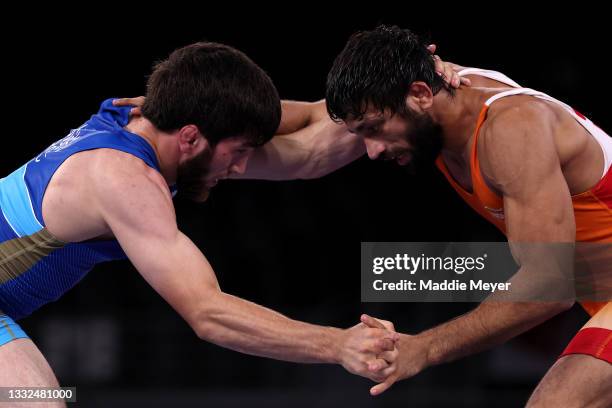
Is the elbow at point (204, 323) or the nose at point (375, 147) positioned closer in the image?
the elbow at point (204, 323)

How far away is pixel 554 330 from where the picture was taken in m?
6.03

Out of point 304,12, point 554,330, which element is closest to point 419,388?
point 554,330

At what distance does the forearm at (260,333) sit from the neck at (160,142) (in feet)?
1.61

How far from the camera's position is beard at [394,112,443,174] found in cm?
309

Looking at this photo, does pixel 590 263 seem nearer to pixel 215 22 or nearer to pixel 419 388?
pixel 419 388

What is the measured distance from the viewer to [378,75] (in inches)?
119

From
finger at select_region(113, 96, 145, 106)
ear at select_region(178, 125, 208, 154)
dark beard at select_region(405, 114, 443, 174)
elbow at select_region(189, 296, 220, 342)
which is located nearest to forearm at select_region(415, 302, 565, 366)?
dark beard at select_region(405, 114, 443, 174)

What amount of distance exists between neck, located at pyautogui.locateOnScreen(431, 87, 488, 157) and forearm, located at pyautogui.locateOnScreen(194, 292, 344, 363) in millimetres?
806

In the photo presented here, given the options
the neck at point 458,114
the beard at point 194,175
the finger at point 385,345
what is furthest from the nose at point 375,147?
the finger at point 385,345

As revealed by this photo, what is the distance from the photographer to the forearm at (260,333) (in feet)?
9.08

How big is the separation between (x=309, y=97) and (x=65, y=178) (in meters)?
3.97

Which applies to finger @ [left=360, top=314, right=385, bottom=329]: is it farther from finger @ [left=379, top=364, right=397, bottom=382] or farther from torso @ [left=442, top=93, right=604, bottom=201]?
torso @ [left=442, top=93, right=604, bottom=201]

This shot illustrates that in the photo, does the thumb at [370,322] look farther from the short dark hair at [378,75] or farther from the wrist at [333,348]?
the short dark hair at [378,75]

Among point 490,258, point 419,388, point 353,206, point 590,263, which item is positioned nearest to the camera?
point 590,263
